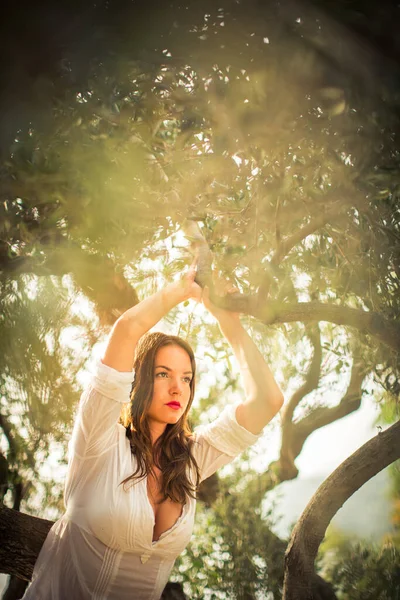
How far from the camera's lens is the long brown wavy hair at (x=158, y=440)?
2445mm

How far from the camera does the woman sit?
7.06 ft

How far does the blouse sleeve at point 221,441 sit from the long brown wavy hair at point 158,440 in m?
0.07

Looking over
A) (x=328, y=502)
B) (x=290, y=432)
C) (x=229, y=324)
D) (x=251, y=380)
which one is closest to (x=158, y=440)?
(x=251, y=380)

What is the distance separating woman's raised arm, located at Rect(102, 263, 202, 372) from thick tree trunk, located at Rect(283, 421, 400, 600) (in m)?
1.88

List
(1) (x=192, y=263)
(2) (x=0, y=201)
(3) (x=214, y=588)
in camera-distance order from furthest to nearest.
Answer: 1. (3) (x=214, y=588)
2. (2) (x=0, y=201)
3. (1) (x=192, y=263)

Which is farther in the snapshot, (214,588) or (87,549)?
(214,588)

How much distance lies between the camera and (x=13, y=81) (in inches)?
97.3

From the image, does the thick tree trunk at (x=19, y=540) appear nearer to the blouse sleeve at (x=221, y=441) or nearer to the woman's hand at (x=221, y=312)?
the blouse sleeve at (x=221, y=441)

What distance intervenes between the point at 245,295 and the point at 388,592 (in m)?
2.71

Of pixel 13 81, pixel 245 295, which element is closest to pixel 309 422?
pixel 245 295

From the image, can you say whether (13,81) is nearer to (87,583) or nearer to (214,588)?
(87,583)

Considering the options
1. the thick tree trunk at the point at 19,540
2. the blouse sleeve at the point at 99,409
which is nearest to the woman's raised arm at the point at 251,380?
the blouse sleeve at the point at 99,409

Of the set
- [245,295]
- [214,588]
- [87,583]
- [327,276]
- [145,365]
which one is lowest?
[214,588]

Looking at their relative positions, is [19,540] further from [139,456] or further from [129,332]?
[129,332]
